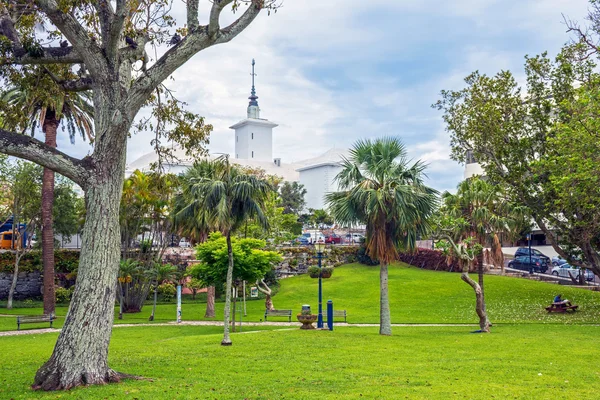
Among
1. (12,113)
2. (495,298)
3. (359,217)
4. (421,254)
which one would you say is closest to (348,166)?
(359,217)

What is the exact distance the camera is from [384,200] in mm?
20750

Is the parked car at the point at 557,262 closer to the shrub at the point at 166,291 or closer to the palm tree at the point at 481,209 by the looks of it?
the palm tree at the point at 481,209

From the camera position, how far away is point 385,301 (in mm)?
21375

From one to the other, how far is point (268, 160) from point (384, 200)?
9984 cm

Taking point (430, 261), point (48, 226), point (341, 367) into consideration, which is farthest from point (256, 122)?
point (341, 367)

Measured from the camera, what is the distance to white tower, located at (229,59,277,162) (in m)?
117

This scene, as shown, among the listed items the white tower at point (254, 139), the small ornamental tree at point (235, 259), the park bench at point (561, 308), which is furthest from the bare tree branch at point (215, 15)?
the white tower at point (254, 139)

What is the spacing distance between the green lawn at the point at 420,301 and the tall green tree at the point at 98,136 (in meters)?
19.3

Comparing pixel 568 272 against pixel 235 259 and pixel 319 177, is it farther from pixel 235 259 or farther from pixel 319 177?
pixel 319 177

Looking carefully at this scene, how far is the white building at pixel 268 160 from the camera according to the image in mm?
97750

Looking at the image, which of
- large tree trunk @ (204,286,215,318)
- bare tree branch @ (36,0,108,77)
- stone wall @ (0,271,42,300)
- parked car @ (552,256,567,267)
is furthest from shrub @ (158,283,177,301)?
bare tree branch @ (36,0,108,77)

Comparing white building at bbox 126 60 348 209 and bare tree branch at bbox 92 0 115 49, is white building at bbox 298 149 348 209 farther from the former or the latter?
bare tree branch at bbox 92 0 115 49

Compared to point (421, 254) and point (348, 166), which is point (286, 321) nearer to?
point (348, 166)

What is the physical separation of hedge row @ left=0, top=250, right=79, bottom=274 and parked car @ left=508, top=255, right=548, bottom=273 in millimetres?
34269
